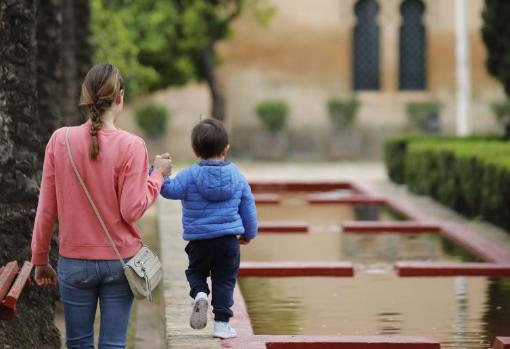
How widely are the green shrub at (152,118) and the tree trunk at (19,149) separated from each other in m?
24.1

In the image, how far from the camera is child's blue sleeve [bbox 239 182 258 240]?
748 cm

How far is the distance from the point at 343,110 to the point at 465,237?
19.7 metres

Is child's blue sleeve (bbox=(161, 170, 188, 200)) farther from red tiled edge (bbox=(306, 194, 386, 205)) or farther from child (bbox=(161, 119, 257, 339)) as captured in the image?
red tiled edge (bbox=(306, 194, 386, 205))

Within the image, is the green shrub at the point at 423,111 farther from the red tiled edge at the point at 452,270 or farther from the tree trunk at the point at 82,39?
the red tiled edge at the point at 452,270

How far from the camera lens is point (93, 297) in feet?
19.2

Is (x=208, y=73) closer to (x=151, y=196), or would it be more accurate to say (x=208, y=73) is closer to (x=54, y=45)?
(x=54, y=45)

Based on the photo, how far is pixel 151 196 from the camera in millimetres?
5980

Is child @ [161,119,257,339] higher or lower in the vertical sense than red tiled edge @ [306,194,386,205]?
higher

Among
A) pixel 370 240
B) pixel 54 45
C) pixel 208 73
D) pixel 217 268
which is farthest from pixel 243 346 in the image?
pixel 208 73

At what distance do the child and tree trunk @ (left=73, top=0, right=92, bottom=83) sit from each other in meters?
8.42

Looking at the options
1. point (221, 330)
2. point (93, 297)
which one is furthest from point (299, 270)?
point (93, 297)

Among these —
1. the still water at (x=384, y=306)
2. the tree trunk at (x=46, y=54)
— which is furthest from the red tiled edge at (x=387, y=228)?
the tree trunk at (x=46, y=54)

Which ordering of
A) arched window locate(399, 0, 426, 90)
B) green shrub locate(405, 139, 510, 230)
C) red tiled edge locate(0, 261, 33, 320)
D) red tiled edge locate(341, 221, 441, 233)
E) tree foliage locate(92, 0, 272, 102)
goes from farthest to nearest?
arched window locate(399, 0, 426, 90)
tree foliage locate(92, 0, 272, 102)
red tiled edge locate(341, 221, 441, 233)
green shrub locate(405, 139, 510, 230)
red tiled edge locate(0, 261, 33, 320)

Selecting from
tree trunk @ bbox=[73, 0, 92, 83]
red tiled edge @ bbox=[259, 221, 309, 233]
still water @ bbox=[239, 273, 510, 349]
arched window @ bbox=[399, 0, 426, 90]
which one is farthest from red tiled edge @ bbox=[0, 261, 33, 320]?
arched window @ bbox=[399, 0, 426, 90]
